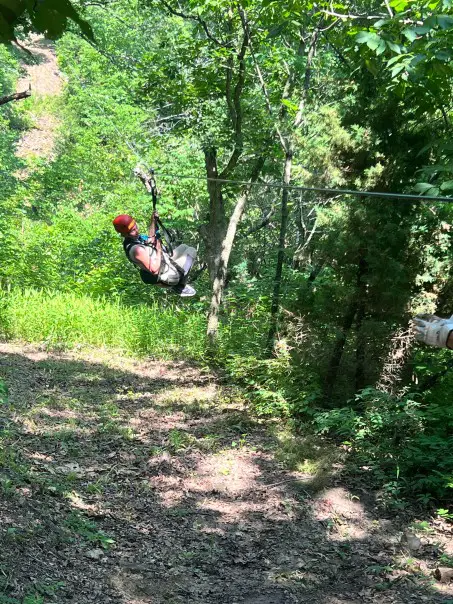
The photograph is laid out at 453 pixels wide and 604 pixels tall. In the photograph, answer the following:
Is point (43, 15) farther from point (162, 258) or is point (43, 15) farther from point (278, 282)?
point (278, 282)

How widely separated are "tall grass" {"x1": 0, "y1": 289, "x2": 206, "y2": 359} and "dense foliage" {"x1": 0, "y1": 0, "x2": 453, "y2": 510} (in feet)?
0.12

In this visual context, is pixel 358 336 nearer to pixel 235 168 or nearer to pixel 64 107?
pixel 235 168

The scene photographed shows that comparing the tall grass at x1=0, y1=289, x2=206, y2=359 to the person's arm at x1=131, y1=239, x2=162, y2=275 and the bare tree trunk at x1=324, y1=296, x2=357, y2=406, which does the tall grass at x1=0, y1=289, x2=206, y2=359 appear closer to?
the bare tree trunk at x1=324, y1=296, x2=357, y2=406

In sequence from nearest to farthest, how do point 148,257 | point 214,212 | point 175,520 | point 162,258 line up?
point 175,520 → point 148,257 → point 162,258 → point 214,212

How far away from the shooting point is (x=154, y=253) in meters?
6.26

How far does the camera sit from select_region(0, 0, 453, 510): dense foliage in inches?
206

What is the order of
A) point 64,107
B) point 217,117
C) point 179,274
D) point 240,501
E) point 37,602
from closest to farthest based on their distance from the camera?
point 37,602
point 240,501
point 179,274
point 217,117
point 64,107

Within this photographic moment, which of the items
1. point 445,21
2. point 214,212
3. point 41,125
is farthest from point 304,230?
point 41,125

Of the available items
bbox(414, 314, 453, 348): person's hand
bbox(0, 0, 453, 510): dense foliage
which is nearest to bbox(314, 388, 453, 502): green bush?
bbox(0, 0, 453, 510): dense foliage

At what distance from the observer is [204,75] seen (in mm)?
8789

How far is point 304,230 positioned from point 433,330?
375 inches

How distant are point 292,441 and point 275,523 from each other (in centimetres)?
150

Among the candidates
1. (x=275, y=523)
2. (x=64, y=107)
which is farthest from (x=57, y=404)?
(x=64, y=107)

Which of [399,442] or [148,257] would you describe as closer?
[399,442]
